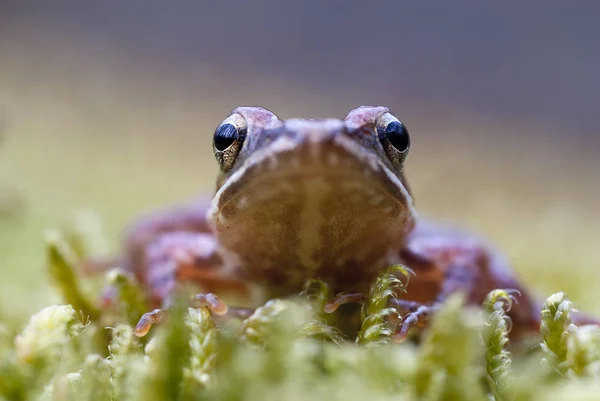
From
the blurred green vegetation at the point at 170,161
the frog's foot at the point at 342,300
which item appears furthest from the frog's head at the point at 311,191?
the blurred green vegetation at the point at 170,161

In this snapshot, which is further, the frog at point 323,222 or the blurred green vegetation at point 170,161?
the blurred green vegetation at point 170,161

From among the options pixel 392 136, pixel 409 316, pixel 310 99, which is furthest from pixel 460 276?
pixel 310 99

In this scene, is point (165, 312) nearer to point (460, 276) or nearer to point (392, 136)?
point (392, 136)

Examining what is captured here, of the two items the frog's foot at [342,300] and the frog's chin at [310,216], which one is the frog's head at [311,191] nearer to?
the frog's chin at [310,216]

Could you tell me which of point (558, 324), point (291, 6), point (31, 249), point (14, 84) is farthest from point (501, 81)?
point (558, 324)

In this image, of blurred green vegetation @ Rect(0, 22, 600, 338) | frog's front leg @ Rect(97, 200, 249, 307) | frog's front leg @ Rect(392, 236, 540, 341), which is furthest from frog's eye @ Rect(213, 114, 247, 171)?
blurred green vegetation @ Rect(0, 22, 600, 338)

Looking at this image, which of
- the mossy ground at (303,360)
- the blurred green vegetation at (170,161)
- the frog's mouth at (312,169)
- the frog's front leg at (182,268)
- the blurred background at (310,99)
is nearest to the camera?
the mossy ground at (303,360)
